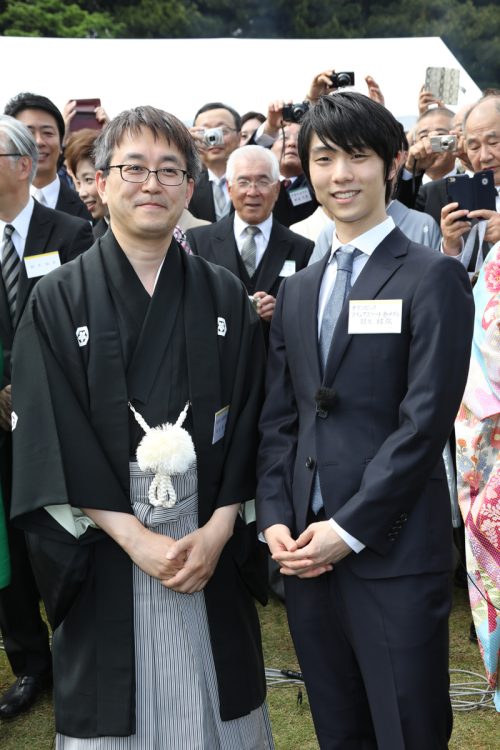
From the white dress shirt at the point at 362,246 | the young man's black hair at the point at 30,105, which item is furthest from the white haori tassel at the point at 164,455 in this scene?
the young man's black hair at the point at 30,105

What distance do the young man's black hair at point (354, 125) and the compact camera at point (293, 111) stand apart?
3.21m

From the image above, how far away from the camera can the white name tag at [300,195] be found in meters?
5.98

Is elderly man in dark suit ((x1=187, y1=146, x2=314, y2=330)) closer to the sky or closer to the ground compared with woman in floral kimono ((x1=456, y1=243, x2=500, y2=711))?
closer to the sky

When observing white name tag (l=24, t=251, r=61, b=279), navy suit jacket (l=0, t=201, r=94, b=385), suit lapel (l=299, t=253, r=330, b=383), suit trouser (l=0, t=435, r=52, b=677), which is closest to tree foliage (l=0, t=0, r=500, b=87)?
navy suit jacket (l=0, t=201, r=94, b=385)

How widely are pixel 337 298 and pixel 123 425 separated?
0.70 meters

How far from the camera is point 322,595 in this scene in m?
2.54

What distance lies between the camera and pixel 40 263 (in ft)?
12.4

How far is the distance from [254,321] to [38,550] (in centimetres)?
95

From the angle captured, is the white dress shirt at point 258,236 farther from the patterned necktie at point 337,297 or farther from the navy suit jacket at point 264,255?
the patterned necktie at point 337,297

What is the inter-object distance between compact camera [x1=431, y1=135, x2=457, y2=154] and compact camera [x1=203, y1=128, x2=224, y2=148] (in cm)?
151

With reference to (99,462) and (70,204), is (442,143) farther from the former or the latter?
(99,462)

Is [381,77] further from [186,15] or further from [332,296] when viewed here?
[186,15]

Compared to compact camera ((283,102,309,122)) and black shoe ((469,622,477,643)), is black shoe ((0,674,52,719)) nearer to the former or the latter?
black shoe ((469,622,477,643))

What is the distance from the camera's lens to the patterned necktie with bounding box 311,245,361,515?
2578mm
